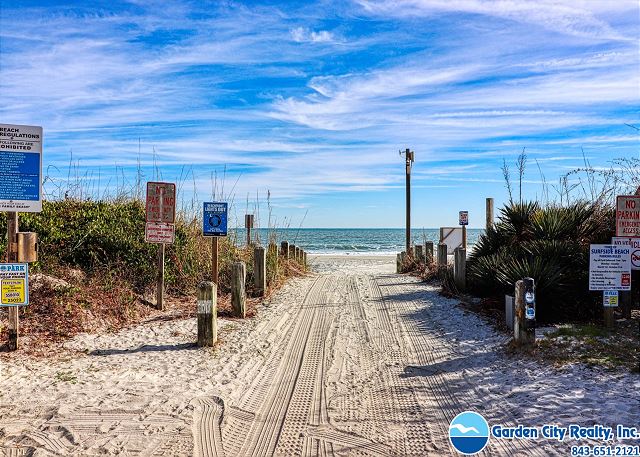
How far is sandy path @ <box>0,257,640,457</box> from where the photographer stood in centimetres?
440

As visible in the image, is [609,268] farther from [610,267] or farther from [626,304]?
[626,304]

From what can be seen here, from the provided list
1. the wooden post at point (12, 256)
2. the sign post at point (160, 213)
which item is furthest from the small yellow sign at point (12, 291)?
the sign post at point (160, 213)

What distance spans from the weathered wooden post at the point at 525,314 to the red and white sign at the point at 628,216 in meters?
2.22

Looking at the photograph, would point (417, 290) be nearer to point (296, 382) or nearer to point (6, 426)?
point (296, 382)

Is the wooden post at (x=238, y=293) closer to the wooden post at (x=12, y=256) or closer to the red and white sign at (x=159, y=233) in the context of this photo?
the red and white sign at (x=159, y=233)

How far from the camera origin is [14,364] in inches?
254

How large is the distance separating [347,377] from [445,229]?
12.7 metres

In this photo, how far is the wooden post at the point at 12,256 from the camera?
682 centimetres

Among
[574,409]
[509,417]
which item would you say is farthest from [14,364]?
[574,409]

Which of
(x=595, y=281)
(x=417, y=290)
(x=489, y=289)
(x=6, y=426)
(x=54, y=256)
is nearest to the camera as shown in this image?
(x=6, y=426)

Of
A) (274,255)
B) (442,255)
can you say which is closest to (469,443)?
(442,255)

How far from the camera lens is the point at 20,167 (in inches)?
269

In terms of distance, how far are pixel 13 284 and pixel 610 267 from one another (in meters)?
8.23

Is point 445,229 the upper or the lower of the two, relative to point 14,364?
upper
